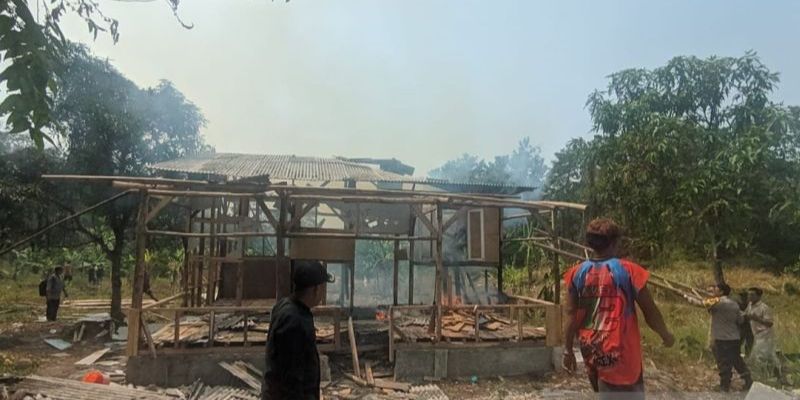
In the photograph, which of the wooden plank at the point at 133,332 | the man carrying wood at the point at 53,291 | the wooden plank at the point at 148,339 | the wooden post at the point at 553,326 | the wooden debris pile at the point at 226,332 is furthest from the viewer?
the man carrying wood at the point at 53,291

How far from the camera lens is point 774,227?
20.3 m

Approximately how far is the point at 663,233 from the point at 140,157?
589 inches

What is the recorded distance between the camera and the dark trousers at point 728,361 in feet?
26.6

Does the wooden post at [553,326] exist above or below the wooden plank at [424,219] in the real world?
below

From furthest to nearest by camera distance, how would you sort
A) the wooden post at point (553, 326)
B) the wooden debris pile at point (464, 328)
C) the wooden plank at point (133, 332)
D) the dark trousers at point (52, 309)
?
1. the dark trousers at point (52, 309)
2. the wooden post at point (553, 326)
3. the wooden debris pile at point (464, 328)
4. the wooden plank at point (133, 332)

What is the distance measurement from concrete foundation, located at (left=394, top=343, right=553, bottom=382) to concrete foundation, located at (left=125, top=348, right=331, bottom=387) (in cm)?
241

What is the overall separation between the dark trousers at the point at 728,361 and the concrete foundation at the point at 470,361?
258 centimetres

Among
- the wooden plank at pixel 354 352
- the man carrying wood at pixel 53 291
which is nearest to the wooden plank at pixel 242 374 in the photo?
the wooden plank at pixel 354 352

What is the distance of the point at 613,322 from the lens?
3.32 m

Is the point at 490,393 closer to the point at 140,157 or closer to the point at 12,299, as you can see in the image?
the point at 140,157

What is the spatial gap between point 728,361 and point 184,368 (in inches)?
328

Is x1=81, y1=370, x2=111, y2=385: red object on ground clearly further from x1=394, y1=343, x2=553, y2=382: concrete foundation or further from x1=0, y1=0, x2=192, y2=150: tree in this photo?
x1=0, y1=0, x2=192, y2=150: tree

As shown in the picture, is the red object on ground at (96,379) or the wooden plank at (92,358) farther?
the wooden plank at (92,358)

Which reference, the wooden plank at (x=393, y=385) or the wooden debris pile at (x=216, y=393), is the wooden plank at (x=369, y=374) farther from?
→ the wooden debris pile at (x=216, y=393)
